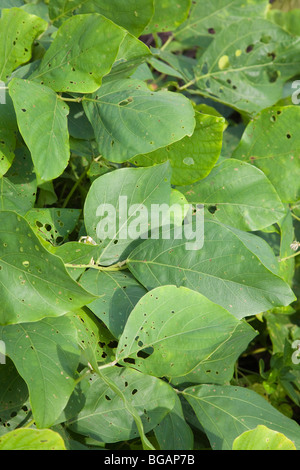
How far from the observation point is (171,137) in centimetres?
75

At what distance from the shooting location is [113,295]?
0.76 metres

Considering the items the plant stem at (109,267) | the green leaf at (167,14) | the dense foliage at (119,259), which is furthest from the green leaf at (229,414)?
the green leaf at (167,14)

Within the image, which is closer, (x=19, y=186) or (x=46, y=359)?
(x=46, y=359)

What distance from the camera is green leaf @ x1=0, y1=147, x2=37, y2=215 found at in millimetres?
825

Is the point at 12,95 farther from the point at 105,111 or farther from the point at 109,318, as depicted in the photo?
the point at 109,318

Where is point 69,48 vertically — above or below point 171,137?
above

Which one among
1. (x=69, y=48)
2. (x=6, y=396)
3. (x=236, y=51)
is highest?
(x=69, y=48)

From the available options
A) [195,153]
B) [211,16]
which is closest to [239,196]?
[195,153]

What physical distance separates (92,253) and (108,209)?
0.09m

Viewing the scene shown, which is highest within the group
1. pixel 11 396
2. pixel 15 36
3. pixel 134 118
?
pixel 15 36

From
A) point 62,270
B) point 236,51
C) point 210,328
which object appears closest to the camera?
point 62,270

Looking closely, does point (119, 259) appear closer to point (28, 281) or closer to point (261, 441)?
point (28, 281)

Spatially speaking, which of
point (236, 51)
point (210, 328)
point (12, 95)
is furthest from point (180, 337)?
point (236, 51)

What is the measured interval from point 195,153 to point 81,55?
Answer: 9.8 inches
